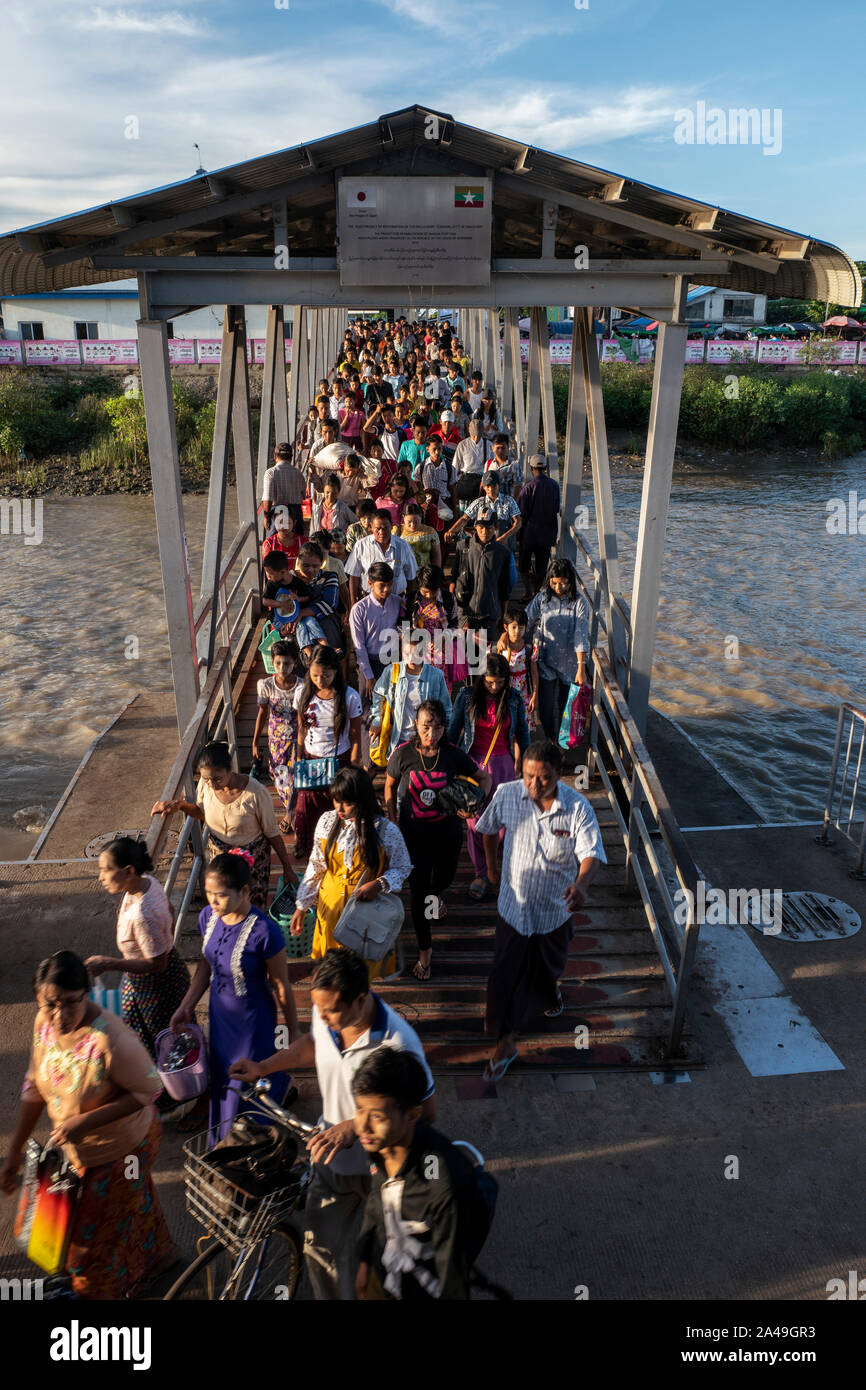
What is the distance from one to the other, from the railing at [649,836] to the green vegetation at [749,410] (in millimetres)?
29942

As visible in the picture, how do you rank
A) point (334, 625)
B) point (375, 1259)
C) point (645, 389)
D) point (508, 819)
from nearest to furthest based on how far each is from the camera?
point (375, 1259) < point (508, 819) < point (334, 625) < point (645, 389)

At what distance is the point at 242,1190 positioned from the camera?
10.5 ft

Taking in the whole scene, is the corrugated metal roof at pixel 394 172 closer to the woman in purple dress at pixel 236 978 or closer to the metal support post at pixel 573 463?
the metal support post at pixel 573 463

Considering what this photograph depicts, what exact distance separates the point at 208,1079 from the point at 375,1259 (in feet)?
5.49

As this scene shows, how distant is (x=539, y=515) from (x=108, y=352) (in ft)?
108

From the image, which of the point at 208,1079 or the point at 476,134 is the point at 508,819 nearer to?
the point at 208,1079

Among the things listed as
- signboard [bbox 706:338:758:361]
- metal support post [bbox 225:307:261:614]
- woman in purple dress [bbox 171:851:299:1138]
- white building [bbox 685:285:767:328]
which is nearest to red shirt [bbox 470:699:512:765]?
woman in purple dress [bbox 171:851:299:1138]

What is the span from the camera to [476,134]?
587cm

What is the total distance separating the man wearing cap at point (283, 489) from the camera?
9.25m

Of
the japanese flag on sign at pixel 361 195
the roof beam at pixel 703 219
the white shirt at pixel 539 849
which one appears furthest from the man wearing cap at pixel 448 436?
the white shirt at pixel 539 849

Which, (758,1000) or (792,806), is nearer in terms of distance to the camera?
(758,1000)

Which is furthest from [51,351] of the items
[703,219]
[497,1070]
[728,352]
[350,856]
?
[497,1070]

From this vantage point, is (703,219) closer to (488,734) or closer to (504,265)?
(504,265)
